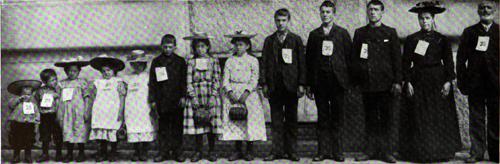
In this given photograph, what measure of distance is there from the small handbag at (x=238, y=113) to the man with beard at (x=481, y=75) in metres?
2.36

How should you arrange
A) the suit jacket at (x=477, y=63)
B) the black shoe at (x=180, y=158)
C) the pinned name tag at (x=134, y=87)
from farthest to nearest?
the pinned name tag at (x=134, y=87) → the black shoe at (x=180, y=158) → the suit jacket at (x=477, y=63)

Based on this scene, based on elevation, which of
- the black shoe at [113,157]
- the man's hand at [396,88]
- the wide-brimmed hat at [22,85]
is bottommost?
the black shoe at [113,157]

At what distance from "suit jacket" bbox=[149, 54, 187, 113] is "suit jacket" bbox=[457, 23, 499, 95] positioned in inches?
121

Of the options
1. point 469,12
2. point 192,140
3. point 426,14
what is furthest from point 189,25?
point 469,12

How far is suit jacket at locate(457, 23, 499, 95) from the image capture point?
4615 millimetres

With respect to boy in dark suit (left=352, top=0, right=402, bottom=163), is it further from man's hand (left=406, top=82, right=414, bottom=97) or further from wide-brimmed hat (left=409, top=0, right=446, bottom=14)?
wide-brimmed hat (left=409, top=0, right=446, bottom=14)

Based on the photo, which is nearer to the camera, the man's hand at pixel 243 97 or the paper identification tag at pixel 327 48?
the paper identification tag at pixel 327 48

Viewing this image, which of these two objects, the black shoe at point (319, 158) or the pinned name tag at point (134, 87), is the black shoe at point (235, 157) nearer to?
the black shoe at point (319, 158)

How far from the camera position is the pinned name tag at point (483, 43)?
15.2ft

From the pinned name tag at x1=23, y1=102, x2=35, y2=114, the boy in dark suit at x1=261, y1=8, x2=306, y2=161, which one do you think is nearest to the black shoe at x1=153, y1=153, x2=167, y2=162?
the boy in dark suit at x1=261, y1=8, x2=306, y2=161

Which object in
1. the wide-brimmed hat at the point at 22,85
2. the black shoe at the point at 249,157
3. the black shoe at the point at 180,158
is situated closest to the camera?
the black shoe at the point at 249,157

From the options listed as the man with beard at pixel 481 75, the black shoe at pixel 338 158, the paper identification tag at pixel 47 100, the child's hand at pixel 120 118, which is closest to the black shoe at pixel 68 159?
the paper identification tag at pixel 47 100

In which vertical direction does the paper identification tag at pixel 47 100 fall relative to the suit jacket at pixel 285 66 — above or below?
below

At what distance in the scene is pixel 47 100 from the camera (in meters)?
→ 5.40
